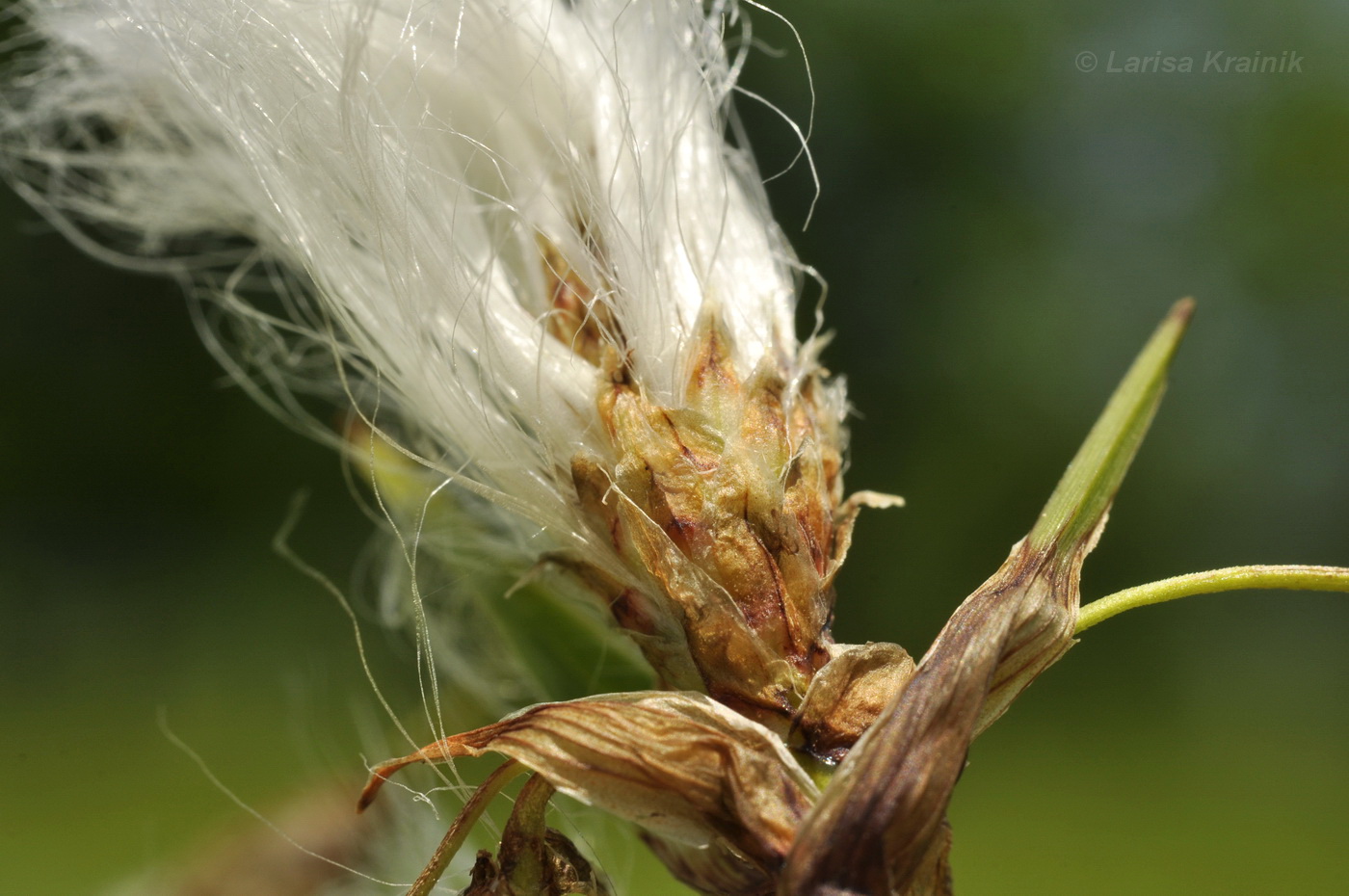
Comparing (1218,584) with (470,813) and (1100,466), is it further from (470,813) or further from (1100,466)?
(470,813)

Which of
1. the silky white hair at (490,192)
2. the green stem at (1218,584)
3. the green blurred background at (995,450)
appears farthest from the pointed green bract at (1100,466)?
the green blurred background at (995,450)

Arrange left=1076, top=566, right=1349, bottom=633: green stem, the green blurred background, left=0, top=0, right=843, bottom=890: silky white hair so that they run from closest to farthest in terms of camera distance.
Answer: left=1076, top=566, right=1349, bottom=633: green stem < left=0, top=0, right=843, bottom=890: silky white hair < the green blurred background

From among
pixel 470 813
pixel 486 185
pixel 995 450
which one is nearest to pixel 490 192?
pixel 486 185

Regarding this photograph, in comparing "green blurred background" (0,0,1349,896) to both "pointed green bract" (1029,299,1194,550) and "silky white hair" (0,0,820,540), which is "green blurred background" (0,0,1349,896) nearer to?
"silky white hair" (0,0,820,540)

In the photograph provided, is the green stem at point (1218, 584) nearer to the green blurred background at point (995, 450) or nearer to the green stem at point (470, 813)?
the green stem at point (470, 813)

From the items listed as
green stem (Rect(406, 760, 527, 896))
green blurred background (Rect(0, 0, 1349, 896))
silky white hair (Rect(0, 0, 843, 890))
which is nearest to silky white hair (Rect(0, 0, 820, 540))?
silky white hair (Rect(0, 0, 843, 890))
